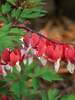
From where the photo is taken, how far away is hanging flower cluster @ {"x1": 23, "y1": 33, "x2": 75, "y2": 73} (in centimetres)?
259

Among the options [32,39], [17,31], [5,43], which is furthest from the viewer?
[32,39]

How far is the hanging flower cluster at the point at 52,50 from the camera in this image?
2590mm

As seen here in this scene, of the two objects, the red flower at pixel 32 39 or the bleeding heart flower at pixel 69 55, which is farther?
the bleeding heart flower at pixel 69 55

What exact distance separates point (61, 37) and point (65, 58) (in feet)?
13.4

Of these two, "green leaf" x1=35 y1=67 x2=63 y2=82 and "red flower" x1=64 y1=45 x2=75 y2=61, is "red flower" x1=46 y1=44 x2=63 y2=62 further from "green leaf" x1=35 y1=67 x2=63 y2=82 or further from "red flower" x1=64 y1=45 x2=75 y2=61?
"green leaf" x1=35 y1=67 x2=63 y2=82

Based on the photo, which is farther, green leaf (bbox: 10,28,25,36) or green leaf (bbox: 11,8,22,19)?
green leaf (bbox: 11,8,22,19)

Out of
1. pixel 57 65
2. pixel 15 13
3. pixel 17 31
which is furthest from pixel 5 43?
pixel 57 65

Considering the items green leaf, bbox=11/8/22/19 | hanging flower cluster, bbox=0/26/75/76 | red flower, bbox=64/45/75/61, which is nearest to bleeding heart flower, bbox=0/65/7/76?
hanging flower cluster, bbox=0/26/75/76

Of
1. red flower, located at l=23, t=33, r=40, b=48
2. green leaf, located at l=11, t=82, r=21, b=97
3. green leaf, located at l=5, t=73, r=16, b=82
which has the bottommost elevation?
green leaf, located at l=11, t=82, r=21, b=97

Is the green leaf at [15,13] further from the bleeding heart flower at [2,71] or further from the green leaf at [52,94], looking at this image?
the green leaf at [52,94]

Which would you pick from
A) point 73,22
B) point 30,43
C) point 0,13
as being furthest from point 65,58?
point 73,22

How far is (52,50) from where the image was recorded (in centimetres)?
268

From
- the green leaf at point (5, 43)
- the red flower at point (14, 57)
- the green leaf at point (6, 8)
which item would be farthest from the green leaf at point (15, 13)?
the green leaf at point (5, 43)

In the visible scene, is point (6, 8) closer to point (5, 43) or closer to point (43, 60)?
point (43, 60)
